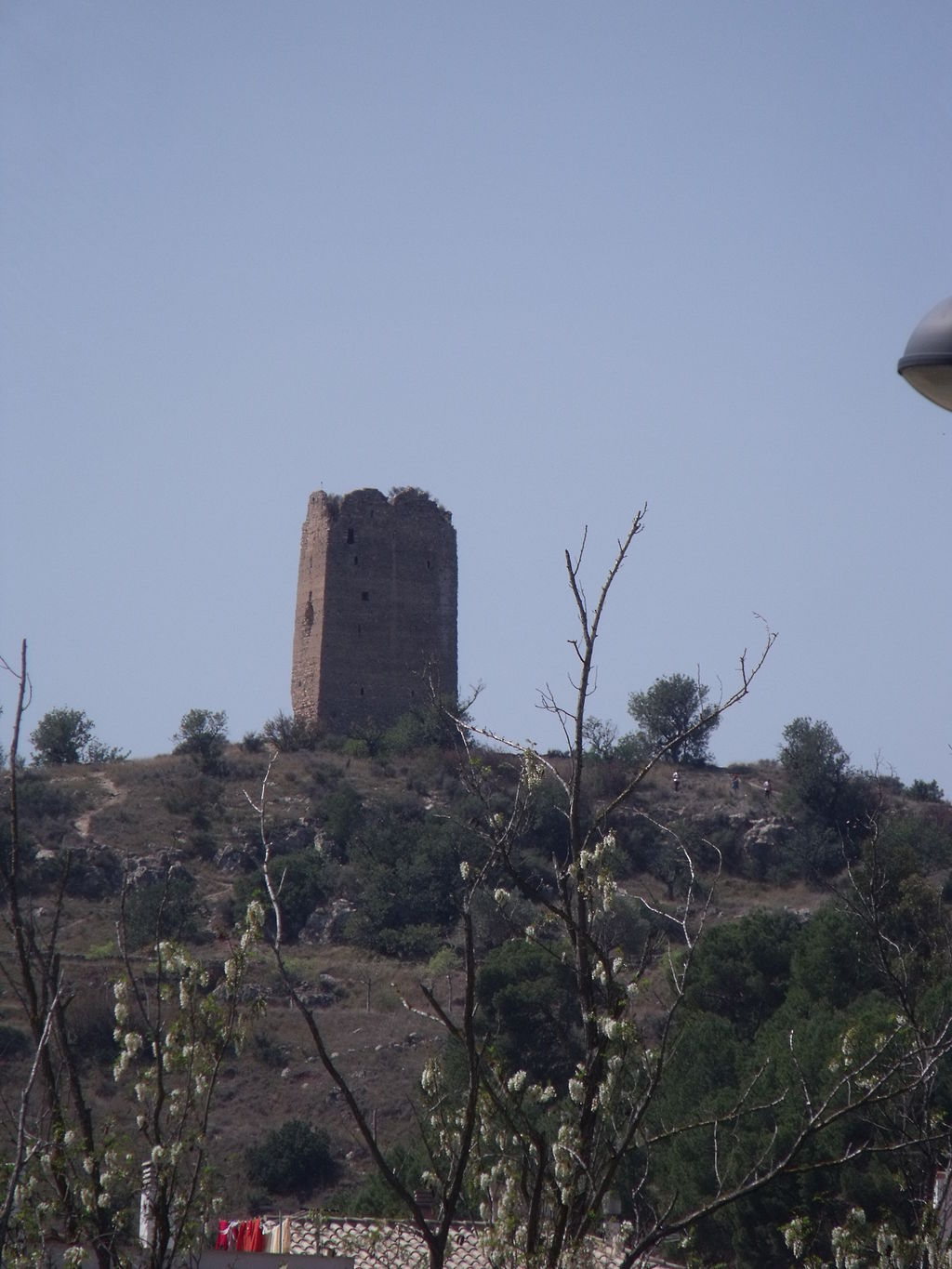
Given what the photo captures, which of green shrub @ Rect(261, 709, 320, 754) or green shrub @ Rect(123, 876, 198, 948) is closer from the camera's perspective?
green shrub @ Rect(123, 876, 198, 948)

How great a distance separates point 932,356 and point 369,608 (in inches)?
1297

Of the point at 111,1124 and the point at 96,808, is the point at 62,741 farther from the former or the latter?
the point at 111,1124

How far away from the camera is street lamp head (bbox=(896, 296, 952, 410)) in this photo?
2.97m

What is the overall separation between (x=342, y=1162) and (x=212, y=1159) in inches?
68.9

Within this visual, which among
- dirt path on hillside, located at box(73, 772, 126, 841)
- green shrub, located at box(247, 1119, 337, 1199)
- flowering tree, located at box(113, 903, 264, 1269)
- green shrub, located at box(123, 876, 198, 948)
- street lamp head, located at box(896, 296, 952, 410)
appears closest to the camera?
street lamp head, located at box(896, 296, 952, 410)

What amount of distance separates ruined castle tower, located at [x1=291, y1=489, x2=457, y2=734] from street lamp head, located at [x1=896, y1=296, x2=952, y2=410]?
32130 mm

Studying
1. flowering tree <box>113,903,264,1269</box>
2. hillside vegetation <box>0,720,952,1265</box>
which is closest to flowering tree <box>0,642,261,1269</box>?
flowering tree <box>113,903,264,1269</box>

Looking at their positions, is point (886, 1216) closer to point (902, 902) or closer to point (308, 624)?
point (902, 902)

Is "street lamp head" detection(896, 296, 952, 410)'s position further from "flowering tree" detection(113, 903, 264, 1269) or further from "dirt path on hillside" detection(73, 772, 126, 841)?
"dirt path on hillside" detection(73, 772, 126, 841)

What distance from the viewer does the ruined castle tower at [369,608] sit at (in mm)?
35625

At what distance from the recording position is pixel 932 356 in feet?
9.76

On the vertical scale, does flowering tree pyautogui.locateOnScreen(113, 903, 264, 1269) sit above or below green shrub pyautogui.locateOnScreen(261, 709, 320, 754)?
below

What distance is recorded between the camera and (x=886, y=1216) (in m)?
7.32

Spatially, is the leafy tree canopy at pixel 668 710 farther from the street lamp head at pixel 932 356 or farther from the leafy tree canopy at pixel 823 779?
the street lamp head at pixel 932 356
